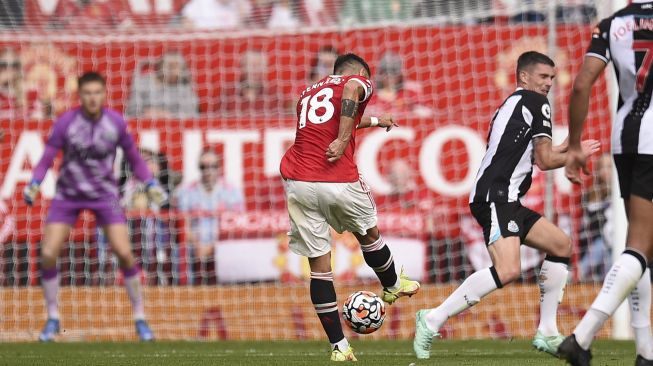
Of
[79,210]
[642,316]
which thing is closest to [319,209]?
[642,316]

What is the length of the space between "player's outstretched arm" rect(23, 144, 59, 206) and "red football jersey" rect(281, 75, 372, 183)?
3824mm

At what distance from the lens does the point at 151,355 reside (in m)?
8.59

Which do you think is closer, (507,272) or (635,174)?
(635,174)

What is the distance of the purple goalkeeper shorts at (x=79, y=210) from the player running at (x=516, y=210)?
4335 millimetres

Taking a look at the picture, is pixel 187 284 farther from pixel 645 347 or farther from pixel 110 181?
pixel 645 347

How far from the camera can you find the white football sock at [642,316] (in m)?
5.75

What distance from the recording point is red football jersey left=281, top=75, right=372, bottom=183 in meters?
7.30

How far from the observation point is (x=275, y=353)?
8680mm

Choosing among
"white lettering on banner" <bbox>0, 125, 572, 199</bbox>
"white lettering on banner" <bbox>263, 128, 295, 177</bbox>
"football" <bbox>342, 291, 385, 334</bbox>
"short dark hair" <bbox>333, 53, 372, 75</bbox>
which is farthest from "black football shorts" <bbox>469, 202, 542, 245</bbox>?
"white lettering on banner" <bbox>263, 128, 295, 177</bbox>

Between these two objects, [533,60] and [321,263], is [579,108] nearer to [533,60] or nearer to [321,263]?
[321,263]

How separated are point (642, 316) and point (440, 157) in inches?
258

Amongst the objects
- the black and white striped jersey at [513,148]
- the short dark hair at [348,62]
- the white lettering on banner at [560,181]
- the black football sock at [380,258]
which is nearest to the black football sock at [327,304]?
the black football sock at [380,258]

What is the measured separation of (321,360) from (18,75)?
7.17 meters

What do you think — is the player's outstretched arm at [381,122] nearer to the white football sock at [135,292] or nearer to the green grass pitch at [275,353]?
the green grass pitch at [275,353]
